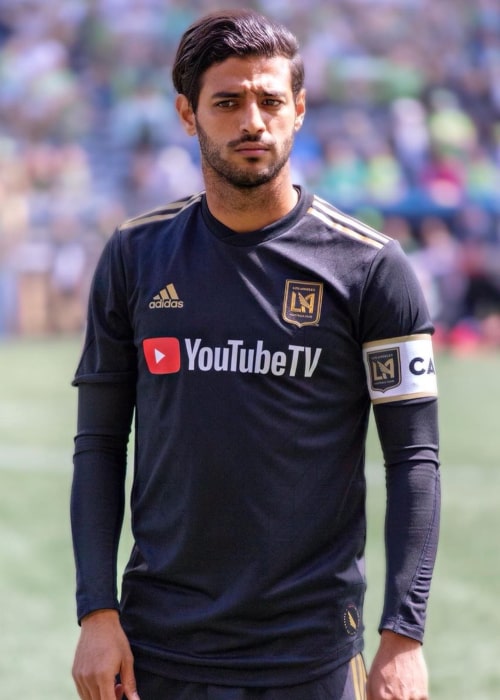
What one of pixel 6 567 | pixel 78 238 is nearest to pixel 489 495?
pixel 6 567

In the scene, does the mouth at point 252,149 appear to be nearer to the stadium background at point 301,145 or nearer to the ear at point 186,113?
the ear at point 186,113

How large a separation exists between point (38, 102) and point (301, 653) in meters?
17.2

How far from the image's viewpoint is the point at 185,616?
85.5 inches

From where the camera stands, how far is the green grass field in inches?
187

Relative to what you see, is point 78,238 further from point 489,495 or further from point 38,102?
point 489,495

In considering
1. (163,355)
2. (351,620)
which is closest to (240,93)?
(163,355)

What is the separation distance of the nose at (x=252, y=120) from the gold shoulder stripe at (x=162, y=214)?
25 cm

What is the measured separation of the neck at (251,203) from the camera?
2229 mm

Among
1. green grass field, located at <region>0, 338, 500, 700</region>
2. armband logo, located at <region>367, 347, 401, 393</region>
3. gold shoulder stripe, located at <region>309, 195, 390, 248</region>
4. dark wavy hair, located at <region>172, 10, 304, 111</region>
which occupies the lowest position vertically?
green grass field, located at <region>0, 338, 500, 700</region>

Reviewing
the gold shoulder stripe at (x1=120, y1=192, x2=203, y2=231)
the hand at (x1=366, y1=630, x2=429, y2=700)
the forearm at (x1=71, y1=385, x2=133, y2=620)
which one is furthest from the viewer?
the gold shoulder stripe at (x1=120, y1=192, x2=203, y2=231)

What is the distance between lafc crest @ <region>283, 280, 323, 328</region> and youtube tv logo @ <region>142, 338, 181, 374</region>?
0.22 m

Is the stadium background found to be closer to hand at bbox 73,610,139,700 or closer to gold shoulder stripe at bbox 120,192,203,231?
gold shoulder stripe at bbox 120,192,203,231

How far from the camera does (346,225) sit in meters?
2.26

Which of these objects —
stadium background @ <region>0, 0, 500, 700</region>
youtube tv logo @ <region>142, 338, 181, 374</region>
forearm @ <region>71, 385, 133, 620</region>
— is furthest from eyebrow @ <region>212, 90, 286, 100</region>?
stadium background @ <region>0, 0, 500, 700</region>
